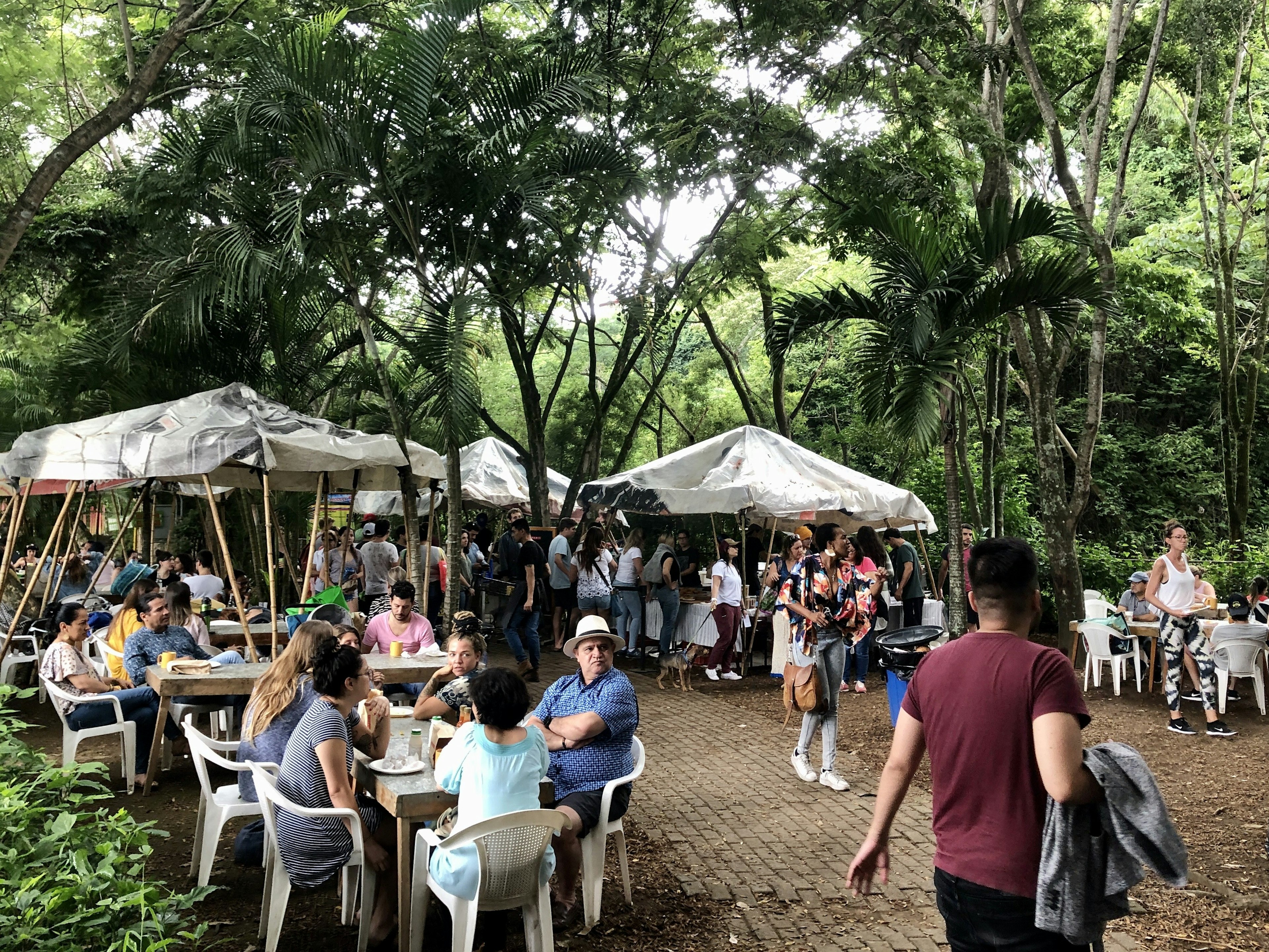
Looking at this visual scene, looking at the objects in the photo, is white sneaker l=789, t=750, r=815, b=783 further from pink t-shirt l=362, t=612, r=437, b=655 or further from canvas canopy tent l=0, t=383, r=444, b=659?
canvas canopy tent l=0, t=383, r=444, b=659

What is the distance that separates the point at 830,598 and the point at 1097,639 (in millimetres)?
5261

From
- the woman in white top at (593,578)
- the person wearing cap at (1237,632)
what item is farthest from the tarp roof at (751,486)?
the person wearing cap at (1237,632)

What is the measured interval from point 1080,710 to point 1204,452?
81.8 feet

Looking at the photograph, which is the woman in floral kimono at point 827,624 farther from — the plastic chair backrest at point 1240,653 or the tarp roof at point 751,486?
the tarp roof at point 751,486

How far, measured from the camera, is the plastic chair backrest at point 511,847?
3820mm

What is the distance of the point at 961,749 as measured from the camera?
9.24 feet

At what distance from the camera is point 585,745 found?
191 inches

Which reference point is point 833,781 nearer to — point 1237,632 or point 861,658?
point 1237,632

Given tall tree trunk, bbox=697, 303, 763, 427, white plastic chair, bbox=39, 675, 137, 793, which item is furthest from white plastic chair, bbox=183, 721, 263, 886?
tall tree trunk, bbox=697, 303, 763, 427

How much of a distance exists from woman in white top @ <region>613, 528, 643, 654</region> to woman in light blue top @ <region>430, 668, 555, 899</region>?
836cm

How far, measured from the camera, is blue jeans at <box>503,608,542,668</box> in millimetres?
11734

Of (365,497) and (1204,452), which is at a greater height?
(1204,452)

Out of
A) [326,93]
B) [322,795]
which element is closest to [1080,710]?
[322,795]

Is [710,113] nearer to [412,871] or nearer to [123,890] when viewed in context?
[412,871]
